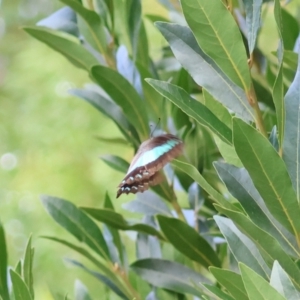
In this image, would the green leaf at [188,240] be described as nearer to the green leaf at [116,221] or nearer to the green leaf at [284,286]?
the green leaf at [116,221]

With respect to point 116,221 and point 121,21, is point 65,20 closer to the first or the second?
point 121,21

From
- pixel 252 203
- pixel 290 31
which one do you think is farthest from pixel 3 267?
pixel 290 31

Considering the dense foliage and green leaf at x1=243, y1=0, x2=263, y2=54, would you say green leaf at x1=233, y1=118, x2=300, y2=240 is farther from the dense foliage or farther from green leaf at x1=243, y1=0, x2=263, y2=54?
green leaf at x1=243, y1=0, x2=263, y2=54

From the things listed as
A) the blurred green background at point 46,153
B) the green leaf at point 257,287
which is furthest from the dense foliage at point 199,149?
the blurred green background at point 46,153

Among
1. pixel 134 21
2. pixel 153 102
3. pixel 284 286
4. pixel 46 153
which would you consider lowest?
pixel 46 153

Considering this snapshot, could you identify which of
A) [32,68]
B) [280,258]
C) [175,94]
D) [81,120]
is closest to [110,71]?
[175,94]
